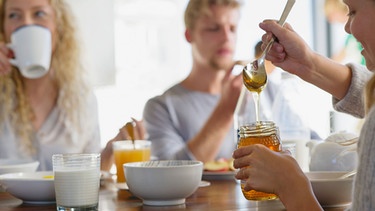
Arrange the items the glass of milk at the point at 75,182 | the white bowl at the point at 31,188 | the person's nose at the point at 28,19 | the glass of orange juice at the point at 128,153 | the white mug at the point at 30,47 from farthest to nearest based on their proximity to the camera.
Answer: the person's nose at the point at 28,19 < the white mug at the point at 30,47 < the glass of orange juice at the point at 128,153 < the white bowl at the point at 31,188 < the glass of milk at the point at 75,182

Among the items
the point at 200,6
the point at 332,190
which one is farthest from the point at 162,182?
the point at 200,6

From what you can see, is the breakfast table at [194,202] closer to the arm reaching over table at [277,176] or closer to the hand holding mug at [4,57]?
the arm reaching over table at [277,176]

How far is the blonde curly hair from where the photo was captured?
7.35 feet

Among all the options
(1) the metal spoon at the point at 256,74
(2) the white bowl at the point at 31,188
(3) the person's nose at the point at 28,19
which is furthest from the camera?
(3) the person's nose at the point at 28,19

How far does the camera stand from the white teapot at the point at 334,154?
1.40 meters

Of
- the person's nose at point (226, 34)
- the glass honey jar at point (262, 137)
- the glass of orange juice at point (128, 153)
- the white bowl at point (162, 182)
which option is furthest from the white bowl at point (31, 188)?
the person's nose at point (226, 34)

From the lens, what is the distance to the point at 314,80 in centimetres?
149

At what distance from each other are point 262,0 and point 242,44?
0.33m

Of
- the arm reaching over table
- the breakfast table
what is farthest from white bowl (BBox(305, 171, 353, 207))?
the arm reaching over table

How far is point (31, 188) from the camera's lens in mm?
1274

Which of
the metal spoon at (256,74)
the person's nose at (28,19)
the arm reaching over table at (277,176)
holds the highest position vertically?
the person's nose at (28,19)

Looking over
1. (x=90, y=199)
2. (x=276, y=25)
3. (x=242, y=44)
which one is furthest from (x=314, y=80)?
(x=242, y=44)

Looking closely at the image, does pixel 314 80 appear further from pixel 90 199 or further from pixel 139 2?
pixel 139 2

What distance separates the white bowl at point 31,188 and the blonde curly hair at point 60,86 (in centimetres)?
93
